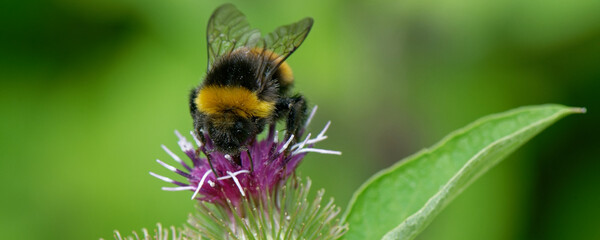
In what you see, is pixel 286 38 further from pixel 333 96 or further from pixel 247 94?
pixel 333 96

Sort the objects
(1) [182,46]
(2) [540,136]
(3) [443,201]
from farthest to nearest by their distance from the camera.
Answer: (1) [182,46] < (2) [540,136] < (3) [443,201]

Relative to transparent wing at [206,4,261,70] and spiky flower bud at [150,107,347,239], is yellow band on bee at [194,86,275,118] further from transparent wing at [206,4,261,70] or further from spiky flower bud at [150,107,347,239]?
transparent wing at [206,4,261,70]

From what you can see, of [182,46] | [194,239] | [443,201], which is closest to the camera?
[443,201]

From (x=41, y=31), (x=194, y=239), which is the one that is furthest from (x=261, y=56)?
(x=41, y=31)

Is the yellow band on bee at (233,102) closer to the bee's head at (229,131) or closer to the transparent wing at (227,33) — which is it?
the bee's head at (229,131)

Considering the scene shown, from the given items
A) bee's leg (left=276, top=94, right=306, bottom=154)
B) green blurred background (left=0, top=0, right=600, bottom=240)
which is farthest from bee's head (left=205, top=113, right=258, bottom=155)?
green blurred background (left=0, top=0, right=600, bottom=240)

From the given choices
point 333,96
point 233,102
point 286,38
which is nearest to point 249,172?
point 233,102

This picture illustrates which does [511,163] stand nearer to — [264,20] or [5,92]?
[264,20]

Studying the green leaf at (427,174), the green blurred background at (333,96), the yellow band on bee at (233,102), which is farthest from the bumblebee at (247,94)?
the green blurred background at (333,96)
